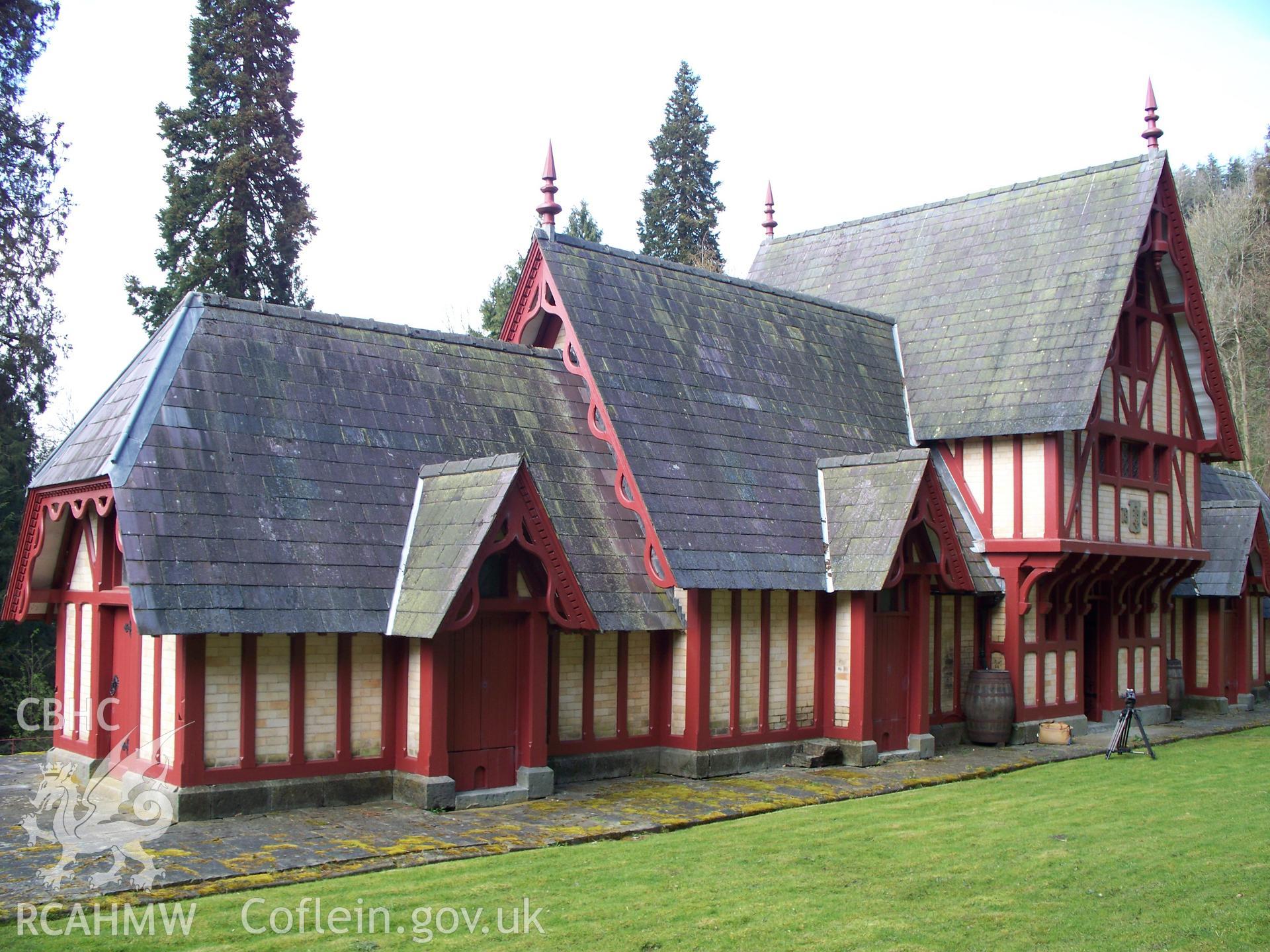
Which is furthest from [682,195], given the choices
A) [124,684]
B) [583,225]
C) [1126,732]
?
[124,684]

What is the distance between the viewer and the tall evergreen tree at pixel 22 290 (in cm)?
2698

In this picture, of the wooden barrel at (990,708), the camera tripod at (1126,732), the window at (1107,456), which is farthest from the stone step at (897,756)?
the window at (1107,456)

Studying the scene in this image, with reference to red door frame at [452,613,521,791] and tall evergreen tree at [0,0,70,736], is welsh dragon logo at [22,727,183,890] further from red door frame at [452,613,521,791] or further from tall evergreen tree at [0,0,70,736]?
tall evergreen tree at [0,0,70,736]

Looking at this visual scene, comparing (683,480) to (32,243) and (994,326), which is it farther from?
(32,243)

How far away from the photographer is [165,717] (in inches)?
519

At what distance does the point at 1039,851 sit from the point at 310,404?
9.78m

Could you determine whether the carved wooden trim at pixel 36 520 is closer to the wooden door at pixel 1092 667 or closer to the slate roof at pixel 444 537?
the slate roof at pixel 444 537

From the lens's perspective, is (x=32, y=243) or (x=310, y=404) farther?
(x=32, y=243)

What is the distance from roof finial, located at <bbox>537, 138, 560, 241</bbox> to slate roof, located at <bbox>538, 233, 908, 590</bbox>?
303 millimetres

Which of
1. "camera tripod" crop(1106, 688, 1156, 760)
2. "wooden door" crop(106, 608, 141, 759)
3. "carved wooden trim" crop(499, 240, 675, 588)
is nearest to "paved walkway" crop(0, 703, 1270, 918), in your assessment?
"wooden door" crop(106, 608, 141, 759)

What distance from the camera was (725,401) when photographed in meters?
19.0

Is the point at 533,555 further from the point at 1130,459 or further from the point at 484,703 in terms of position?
the point at 1130,459

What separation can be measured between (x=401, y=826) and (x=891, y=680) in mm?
8623

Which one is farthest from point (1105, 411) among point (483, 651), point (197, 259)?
point (197, 259)
